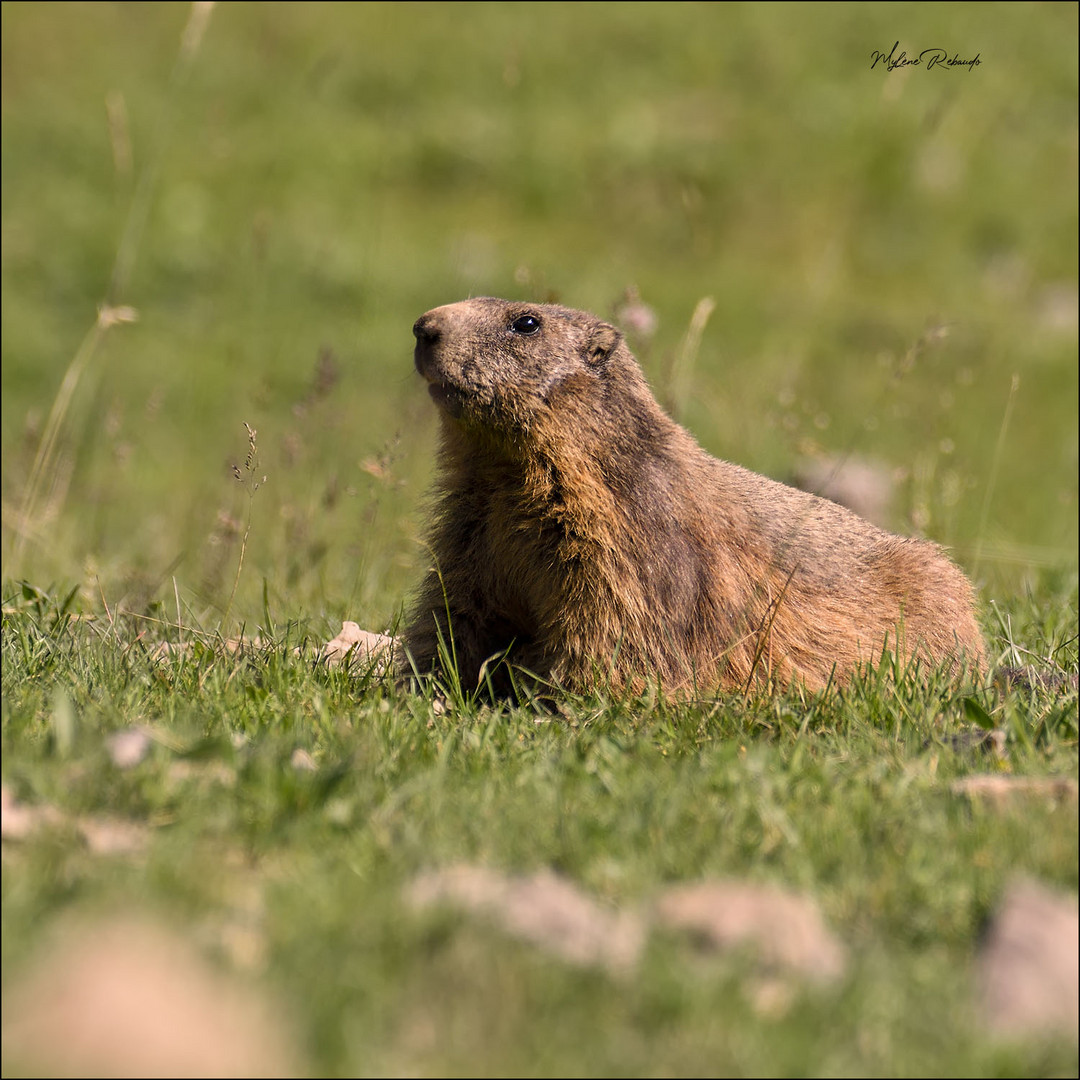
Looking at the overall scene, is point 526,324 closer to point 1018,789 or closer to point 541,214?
point 1018,789

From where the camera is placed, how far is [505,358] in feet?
17.2

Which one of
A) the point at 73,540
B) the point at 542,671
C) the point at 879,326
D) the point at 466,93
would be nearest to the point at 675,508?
the point at 542,671

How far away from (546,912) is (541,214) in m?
15.3

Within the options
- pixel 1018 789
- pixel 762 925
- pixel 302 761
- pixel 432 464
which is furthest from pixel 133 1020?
pixel 432 464

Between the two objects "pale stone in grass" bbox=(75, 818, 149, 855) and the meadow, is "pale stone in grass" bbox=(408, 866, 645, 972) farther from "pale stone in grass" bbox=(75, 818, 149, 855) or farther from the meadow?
"pale stone in grass" bbox=(75, 818, 149, 855)

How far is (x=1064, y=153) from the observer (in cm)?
1902

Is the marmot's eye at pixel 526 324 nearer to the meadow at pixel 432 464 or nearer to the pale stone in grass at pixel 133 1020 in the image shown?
the meadow at pixel 432 464

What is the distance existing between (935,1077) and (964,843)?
2.89 feet

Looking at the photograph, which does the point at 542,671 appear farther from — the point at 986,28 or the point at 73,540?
the point at 986,28

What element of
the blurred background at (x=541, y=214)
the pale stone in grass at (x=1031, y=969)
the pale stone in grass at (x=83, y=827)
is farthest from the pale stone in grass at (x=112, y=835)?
the blurred background at (x=541, y=214)

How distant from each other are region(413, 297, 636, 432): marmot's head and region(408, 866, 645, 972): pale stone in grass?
2.45m

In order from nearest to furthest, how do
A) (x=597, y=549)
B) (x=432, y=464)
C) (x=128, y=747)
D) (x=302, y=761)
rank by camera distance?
(x=128, y=747) → (x=302, y=761) → (x=597, y=549) → (x=432, y=464)

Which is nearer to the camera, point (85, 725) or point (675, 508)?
point (85, 725)

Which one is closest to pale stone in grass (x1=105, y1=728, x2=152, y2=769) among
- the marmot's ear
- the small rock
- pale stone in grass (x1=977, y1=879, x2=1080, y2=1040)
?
the small rock
